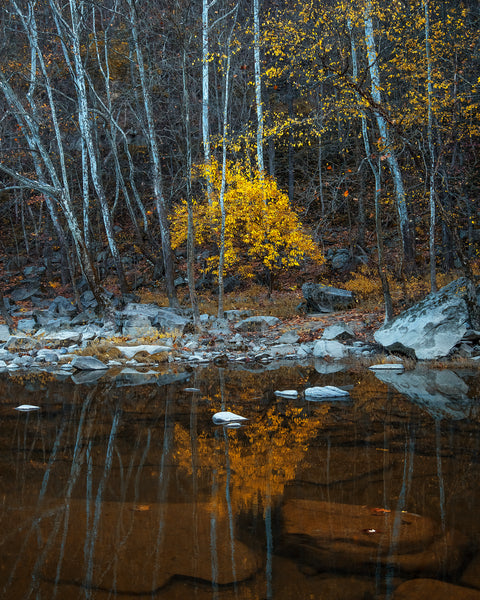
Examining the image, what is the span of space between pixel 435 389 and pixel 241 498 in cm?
484

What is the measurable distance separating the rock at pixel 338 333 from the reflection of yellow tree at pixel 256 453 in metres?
6.29

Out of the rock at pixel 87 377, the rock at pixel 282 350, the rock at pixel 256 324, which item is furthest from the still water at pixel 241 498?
the rock at pixel 256 324

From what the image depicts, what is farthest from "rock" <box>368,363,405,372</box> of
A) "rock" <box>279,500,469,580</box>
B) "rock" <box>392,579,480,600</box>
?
"rock" <box>392,579,480,600</box>

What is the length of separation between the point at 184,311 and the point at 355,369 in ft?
27.9

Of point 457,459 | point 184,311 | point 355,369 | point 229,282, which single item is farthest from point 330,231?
point 457,459

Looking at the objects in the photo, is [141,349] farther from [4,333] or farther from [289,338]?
[4,333]

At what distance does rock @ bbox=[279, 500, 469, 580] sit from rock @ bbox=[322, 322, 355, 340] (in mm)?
9151

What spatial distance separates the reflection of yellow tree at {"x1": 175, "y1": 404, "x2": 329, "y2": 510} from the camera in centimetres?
387

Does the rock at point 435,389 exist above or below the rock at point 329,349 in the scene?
above

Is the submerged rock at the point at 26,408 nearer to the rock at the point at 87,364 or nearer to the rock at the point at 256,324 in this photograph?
the rock at the point at 87,364

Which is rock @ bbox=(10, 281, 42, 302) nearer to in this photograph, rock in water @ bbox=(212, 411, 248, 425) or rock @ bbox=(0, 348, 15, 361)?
rock @ bbox=(0, 348, 15, 361)

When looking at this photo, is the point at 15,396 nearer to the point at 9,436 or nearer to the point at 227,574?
the point at 9,436

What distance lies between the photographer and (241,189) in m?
16.9

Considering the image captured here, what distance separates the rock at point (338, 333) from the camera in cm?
1242
